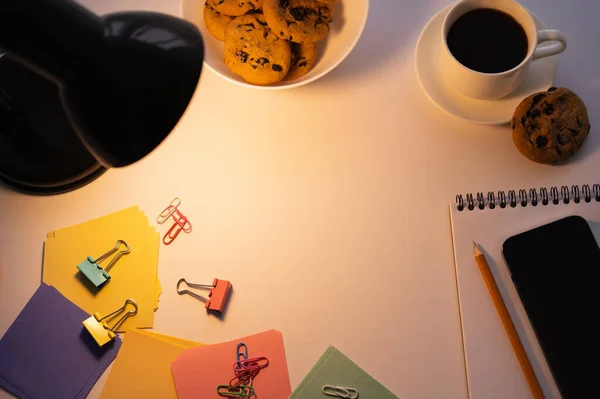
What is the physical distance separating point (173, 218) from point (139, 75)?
0.44 meters

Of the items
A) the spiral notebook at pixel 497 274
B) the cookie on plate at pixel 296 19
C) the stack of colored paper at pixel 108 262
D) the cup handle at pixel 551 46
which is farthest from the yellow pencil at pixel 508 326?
the stack of colored paper at pixel 108 262

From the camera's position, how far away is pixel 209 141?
108cm

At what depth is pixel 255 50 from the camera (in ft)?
3.17

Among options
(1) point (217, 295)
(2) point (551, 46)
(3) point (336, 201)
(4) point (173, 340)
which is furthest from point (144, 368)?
(2) point (551, 46)

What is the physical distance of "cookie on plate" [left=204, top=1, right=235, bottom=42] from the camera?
1005mm

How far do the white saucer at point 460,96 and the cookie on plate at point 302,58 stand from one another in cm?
18

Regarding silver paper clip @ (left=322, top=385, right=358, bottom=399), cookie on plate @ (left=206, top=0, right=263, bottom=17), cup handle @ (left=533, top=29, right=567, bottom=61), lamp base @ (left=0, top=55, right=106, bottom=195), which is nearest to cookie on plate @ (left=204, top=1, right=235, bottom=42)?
cookie on plate @ (left=206, top=0, right=263, bottom=17)

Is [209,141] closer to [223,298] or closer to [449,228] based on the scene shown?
[223,298]

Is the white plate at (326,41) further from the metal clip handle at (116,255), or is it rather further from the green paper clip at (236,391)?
the green paper clip at (236,391)

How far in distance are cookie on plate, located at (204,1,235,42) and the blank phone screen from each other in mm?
563

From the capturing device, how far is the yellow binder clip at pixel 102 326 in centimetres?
99

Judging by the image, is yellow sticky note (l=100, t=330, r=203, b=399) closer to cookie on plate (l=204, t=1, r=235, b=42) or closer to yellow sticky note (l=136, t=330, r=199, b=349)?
yellow sticky note (l=136, t=330, r=199, b=349)

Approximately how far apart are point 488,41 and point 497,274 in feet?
1.18

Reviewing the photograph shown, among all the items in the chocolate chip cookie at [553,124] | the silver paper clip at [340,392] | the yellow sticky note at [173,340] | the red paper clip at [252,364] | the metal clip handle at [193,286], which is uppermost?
the chocolate chip cookie at [553,124]
